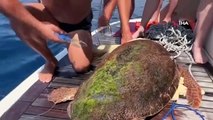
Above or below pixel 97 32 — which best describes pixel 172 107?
above

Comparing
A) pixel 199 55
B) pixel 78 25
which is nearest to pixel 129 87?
pixel 78 25

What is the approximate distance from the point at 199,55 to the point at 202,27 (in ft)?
1.08

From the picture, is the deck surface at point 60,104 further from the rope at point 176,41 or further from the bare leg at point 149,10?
the bare leg at point 149,10

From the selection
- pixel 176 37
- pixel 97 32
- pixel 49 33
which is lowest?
pixel 97 32

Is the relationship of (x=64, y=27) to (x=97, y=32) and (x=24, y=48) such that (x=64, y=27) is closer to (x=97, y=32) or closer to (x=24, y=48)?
(x=97, y=32)

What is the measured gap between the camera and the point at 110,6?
4.92 metres

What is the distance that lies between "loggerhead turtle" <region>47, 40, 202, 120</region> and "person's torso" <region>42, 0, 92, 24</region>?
3.21ft

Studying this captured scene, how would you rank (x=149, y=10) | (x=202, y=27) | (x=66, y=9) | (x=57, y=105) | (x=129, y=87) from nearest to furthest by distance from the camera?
(x=129, y=87) → (x=57, y=105) → (x=66, y=9) → (x=202, y=27) → (x=149, y=10)

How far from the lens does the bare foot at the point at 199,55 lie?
12.7ft

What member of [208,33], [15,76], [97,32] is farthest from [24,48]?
[208,33]

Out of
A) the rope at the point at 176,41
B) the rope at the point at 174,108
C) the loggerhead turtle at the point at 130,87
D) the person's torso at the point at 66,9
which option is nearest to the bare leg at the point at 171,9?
the rope at the point at 176,41

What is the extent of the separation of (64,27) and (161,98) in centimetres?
155

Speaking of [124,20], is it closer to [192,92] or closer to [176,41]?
[176,41]

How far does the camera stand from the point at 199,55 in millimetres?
3900
